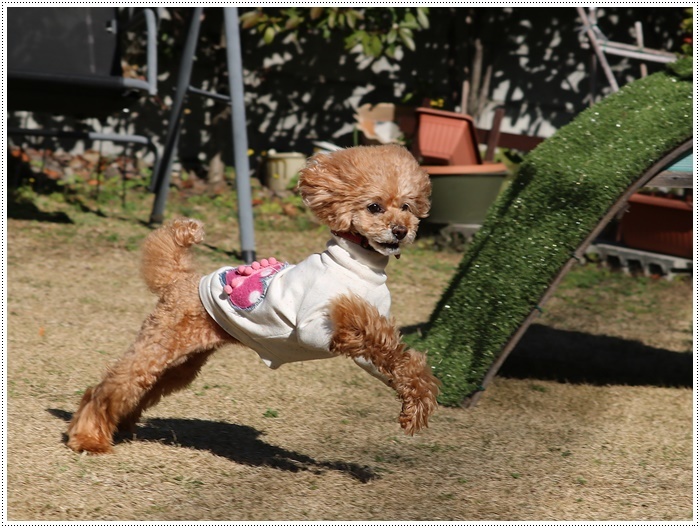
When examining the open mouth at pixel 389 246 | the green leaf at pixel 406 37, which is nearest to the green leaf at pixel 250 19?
the green leaf at pixel 406 37

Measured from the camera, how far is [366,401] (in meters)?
4.55

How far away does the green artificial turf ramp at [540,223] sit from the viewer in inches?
173

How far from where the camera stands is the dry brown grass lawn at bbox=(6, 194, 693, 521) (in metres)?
3.21

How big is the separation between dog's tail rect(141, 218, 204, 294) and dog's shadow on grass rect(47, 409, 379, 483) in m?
0.63

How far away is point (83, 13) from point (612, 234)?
4.69 meters

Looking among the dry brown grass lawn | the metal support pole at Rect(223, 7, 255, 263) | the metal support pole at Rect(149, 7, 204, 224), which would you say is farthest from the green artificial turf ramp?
the metal support pole at Rect(149, 7, 204, 224)

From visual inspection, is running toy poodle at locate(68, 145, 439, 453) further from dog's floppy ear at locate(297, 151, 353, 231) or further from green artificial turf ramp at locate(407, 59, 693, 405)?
green artificial turf ramp at locate(407, 59, 693, 405)

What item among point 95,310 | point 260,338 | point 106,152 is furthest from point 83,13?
point 260,338

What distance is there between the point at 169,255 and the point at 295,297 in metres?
0.66

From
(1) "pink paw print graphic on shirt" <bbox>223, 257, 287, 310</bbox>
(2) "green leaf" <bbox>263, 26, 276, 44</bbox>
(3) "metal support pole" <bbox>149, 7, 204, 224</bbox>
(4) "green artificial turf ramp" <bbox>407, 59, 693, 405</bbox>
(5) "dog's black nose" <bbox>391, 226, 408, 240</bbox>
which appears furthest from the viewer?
(2) "green leaf" <bbox>263, 26, 276, 44</bbox>

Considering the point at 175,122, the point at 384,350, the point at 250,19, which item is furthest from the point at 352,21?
the point at 384,350

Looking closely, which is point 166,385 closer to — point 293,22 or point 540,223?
point 540,223

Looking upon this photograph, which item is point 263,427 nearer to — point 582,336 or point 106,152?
point 582,336

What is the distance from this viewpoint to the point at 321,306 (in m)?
3.07
